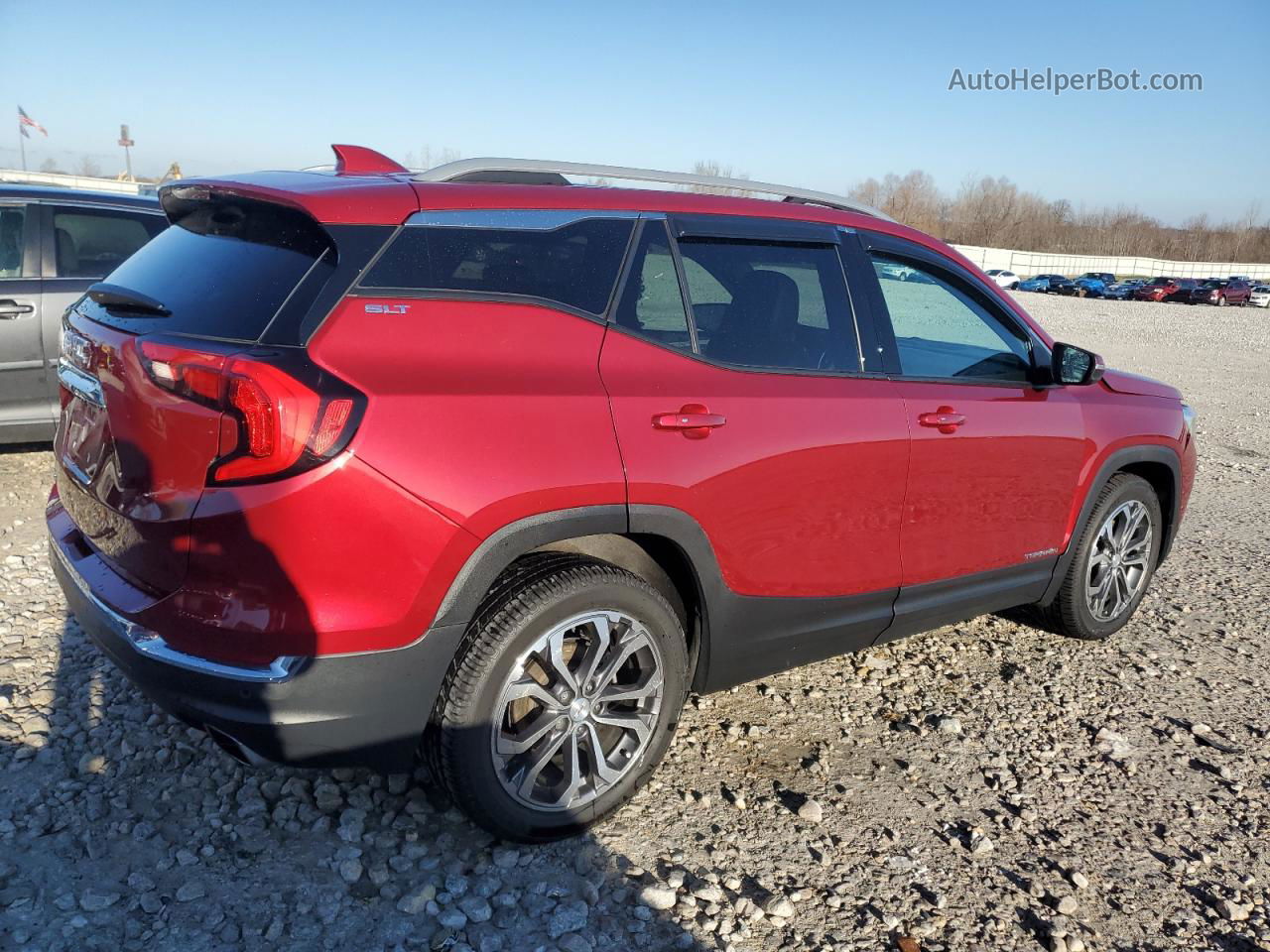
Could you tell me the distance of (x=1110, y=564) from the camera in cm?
449

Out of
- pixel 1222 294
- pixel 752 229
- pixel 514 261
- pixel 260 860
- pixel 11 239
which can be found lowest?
pixel 260 860

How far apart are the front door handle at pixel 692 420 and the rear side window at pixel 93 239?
15.6 feet

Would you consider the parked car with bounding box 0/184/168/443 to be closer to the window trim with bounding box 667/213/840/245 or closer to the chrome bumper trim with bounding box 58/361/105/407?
the chrome bumper trim with bounding box 58/361/105/407

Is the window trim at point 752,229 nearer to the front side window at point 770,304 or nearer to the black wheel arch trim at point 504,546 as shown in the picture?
the front side window at point 770,304

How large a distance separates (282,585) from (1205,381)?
1628cm

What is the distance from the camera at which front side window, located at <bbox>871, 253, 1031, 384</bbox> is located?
360 centimetres

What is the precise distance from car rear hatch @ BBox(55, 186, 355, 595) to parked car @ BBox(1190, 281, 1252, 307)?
54029mm

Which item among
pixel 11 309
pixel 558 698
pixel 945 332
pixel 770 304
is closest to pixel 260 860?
pixel 558 698

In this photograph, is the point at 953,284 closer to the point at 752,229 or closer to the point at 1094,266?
the point at 752,229

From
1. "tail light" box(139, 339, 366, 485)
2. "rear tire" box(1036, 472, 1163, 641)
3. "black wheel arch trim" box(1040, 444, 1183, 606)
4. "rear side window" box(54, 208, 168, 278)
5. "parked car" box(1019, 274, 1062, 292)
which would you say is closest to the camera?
"tail light" box(139, 339, 366, 485)

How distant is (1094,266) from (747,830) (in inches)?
3487

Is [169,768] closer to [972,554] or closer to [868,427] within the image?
[868,427]

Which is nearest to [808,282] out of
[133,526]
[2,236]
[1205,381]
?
[133,526]

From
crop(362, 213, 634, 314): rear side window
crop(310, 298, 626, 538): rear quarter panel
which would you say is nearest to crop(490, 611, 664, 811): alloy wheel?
crop(310, 298, 626, 538): rear quarter panel
